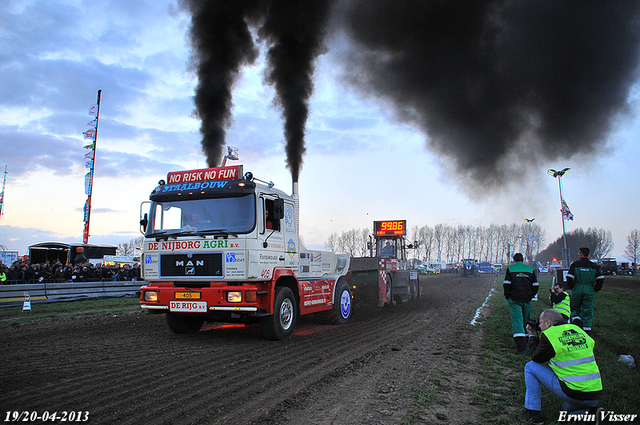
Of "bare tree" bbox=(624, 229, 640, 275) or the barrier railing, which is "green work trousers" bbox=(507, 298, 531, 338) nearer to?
the barrier railing

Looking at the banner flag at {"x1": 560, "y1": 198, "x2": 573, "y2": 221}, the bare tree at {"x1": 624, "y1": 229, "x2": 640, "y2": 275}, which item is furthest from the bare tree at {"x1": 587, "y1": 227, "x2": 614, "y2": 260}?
the banner flag at {"x1": 560, "y1": 198, "x2": 573, "y2": 221}

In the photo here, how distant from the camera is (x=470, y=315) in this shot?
1213 centimetres

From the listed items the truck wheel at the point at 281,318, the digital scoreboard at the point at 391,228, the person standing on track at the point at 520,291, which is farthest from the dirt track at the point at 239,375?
the digital scoreboard at the point at 391,228

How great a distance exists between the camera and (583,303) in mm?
7469

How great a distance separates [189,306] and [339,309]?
4174mm

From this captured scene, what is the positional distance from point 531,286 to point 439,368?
8.27 feet

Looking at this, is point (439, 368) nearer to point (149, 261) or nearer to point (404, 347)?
point (404, 347)

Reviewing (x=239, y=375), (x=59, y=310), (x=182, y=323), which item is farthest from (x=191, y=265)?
(x=59, y=310)

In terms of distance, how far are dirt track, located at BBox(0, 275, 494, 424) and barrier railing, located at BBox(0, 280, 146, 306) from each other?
532cm

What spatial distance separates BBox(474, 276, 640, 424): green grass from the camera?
13.6 feet

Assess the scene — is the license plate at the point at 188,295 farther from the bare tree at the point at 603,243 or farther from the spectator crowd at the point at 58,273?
the bare tree at the point at 603,243

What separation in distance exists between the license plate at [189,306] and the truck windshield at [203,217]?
126 cm

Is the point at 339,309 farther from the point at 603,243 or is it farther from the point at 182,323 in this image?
the point at 603,243

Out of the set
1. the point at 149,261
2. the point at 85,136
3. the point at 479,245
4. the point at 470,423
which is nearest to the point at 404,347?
the point at 470,423
